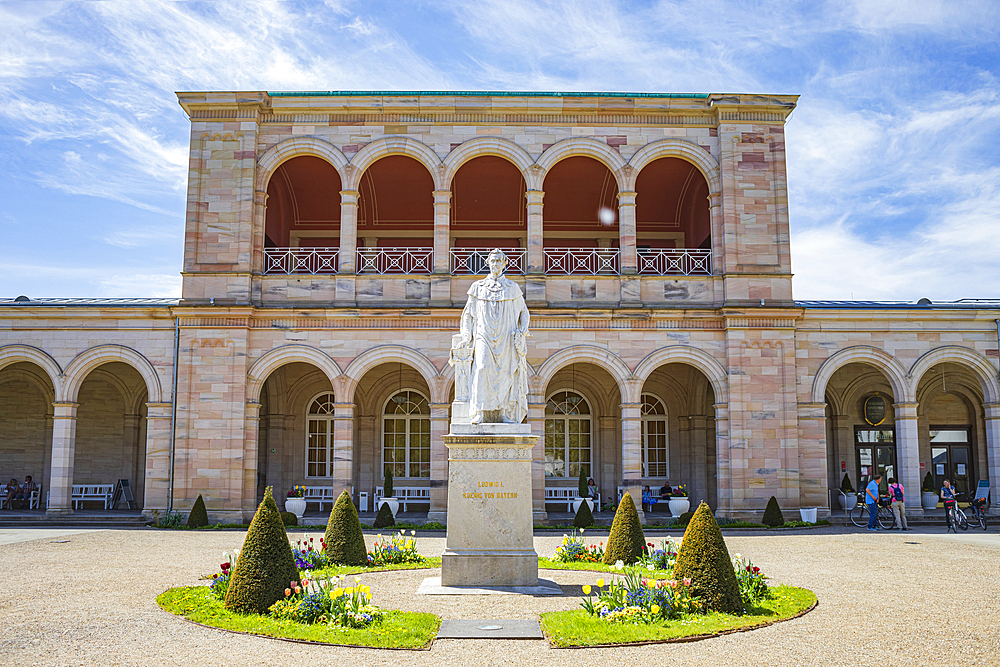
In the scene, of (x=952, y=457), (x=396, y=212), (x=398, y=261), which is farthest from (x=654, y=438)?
(x=396, y=212)

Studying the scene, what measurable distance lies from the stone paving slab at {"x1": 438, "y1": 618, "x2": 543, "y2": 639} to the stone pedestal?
169cm

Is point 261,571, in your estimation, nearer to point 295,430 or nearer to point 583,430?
point 295,430

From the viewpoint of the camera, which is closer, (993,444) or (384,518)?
(384,518)

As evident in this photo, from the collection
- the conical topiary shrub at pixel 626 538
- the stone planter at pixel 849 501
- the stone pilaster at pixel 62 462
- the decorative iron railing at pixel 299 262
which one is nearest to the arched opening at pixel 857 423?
the stone planter at pixel 849 501

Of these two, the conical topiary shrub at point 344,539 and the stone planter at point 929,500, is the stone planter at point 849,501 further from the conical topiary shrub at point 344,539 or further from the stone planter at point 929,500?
the conical topiary shrub at point 344,539

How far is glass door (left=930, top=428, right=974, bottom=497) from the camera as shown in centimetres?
2622

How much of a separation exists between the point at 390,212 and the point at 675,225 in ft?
33.0

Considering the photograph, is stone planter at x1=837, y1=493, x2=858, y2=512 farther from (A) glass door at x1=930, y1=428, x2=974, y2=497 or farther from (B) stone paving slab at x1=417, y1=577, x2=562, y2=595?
(B) stone paving slab at x1=417, y1=577, x2=562, y2=595

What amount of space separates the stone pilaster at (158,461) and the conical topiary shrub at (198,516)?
165 cm

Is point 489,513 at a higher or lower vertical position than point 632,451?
lower

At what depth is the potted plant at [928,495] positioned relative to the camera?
24.5 metres

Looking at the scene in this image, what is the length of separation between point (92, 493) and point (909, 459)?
2460 centimetres

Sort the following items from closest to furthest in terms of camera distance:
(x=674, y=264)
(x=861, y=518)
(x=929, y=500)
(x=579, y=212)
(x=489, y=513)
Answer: (x=489, y=513) < (x=861, y=518) < (x=674, y=264) < (x=929, y=500) < (x=579, y=212)

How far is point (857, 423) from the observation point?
26.3 meters
